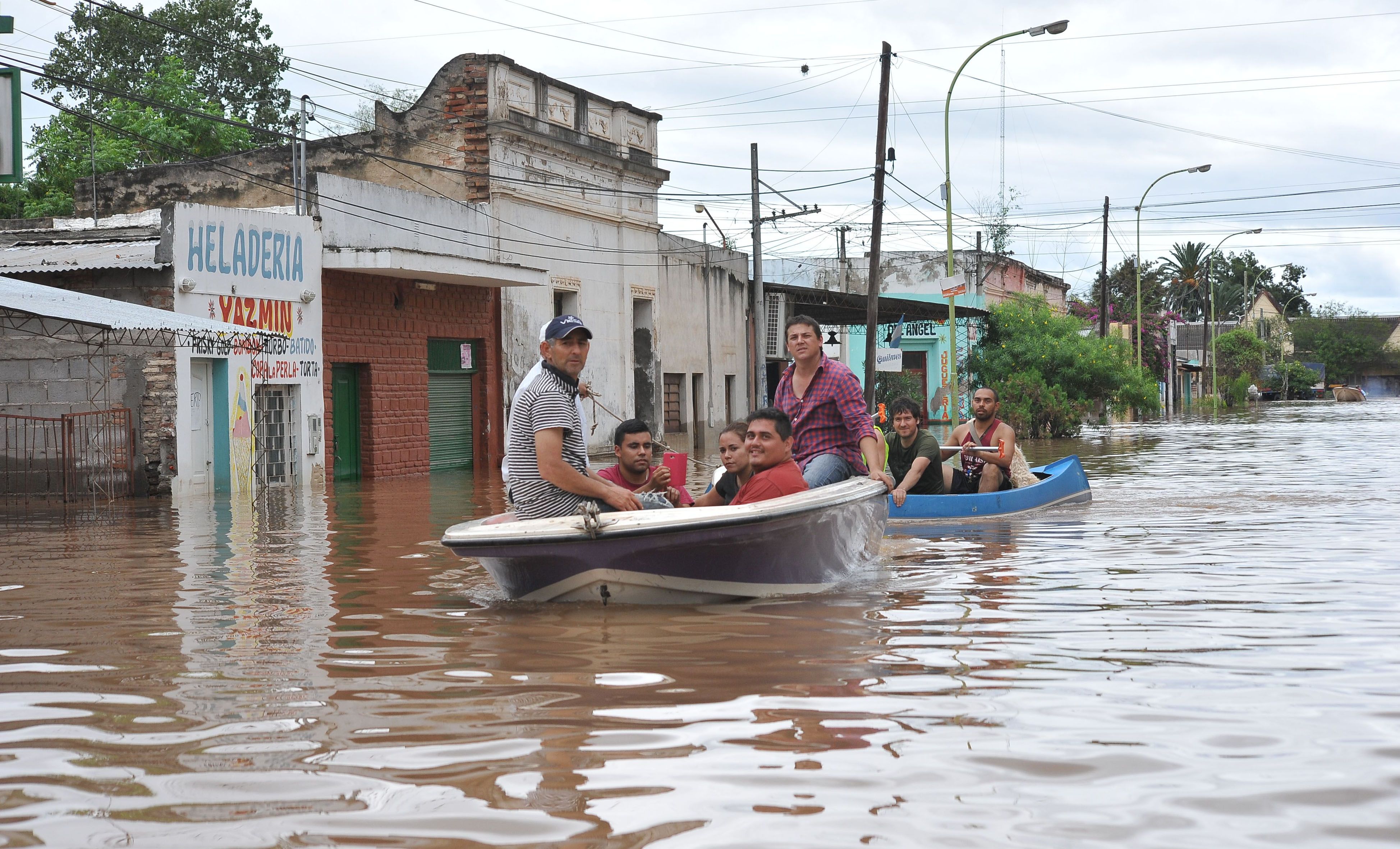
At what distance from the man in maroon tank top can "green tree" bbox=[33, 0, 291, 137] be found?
40048 mm

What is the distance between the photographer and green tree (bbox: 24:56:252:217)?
1555 inches

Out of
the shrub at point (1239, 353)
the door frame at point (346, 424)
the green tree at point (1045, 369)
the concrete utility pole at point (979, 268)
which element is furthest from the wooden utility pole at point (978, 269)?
the shrub at point (1239, 353)

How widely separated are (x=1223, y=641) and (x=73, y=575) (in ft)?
25.1

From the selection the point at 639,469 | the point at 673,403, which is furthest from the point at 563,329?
the point at 673,403

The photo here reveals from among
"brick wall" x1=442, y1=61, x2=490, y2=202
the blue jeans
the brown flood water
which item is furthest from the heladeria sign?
the blue jeans

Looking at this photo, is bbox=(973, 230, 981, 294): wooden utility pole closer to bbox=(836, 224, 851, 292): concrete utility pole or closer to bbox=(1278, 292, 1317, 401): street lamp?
bbox=(836, 224, 851, 292): concrete utility pole

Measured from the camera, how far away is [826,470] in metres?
8.98

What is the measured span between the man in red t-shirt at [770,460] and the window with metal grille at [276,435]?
13692mm

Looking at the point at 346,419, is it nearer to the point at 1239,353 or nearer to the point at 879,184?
the point at 879,184

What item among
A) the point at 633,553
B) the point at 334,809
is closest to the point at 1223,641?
the point at 633,553

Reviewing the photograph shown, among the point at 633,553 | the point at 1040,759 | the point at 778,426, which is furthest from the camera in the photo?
the point at 778,426

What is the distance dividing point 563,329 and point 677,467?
209 cm

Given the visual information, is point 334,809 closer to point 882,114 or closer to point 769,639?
point 769,639

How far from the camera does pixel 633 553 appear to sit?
24.0 ft
